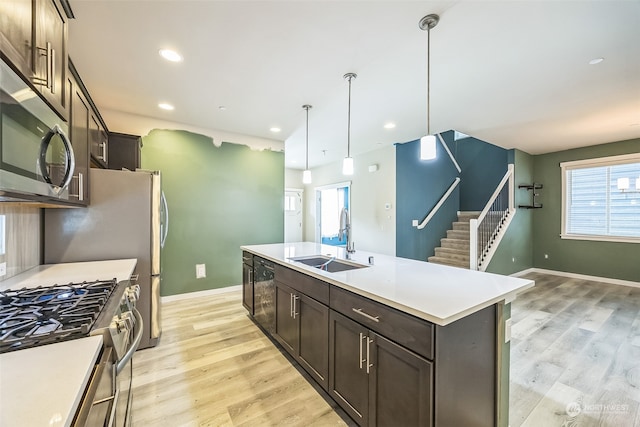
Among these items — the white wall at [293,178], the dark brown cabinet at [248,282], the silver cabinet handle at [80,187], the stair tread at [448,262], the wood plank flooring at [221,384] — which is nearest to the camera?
the wood plank flooring at [221,384]

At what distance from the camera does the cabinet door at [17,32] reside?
0.92 metres

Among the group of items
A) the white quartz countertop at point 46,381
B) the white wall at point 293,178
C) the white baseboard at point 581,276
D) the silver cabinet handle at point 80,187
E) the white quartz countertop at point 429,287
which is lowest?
the white baseboard at point 581,276

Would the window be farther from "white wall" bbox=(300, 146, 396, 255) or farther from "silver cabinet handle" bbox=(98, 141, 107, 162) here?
"silver cabinet handle" bbox=(98, 141, 107, 162)

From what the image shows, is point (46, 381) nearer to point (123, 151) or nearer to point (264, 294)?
point (264, 294)

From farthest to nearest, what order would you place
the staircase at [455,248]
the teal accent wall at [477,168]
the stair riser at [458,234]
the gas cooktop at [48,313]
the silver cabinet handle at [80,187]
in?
the teal accent wall at [477,168], the stair riser at [458,234], the staircase at [455,248], the silver cabinet handle at [80,187], the gas cooktop at [48,313]

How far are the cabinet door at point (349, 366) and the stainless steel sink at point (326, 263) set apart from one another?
0.67m

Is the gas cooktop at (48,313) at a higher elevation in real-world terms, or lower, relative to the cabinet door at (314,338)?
higher

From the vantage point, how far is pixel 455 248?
539 centimetres

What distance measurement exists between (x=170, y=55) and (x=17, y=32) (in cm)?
143

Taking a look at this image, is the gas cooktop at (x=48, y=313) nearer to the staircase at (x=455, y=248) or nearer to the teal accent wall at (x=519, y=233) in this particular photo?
the staircase at (x=455, y=248)

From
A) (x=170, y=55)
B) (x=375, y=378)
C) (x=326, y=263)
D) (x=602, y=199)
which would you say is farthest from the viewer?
(x=602, y=199)

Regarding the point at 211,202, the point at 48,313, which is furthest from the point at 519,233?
the point at 48,313

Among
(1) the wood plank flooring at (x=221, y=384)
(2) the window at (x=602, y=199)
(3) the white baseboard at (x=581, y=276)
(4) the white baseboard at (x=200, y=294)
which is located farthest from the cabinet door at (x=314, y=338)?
(2) the window at (x=602, y=199)

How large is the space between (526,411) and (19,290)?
3.17m
